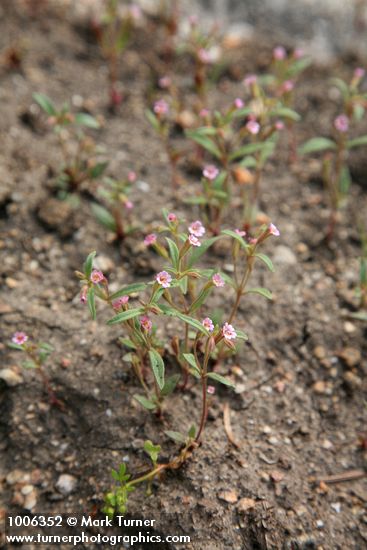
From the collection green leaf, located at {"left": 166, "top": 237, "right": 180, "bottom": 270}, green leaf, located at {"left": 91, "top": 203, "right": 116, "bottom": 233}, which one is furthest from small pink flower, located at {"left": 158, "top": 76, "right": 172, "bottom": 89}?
green leaf, located at {"left": 166, "top": 237, "right": 180, "bottom": 270}

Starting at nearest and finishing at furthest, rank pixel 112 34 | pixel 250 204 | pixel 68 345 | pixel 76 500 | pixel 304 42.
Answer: pixel 76 500
pixel 68 345
pixel 250 204
pixel 112 34
pixel 304 42

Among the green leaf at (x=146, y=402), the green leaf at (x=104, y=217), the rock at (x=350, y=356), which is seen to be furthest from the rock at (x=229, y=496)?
the green leaf at (x=104, y=217)

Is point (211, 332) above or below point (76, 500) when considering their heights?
above

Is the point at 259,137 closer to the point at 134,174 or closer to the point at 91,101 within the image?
the point at 134,174

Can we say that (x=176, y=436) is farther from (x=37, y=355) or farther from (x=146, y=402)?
(x=37, y=355)

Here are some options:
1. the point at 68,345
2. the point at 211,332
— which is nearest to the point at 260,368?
the point at 211,332

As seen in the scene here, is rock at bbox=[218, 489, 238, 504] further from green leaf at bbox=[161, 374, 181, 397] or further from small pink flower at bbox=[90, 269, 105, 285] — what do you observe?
small pink flower at bbox=[90, 269, 105, 285]

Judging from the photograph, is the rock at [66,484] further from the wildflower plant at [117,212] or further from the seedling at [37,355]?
the wildflower plant at [117,212]
